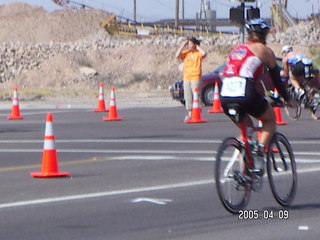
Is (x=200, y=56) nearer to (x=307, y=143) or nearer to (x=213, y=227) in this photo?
(x=307, y=143)

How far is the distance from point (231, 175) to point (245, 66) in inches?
42.8

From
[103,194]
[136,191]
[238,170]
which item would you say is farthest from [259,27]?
[103,194]

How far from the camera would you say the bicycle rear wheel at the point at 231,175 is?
9.53 metres

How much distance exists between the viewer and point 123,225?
923 cm

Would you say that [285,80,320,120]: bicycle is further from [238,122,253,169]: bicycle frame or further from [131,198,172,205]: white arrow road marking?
[238,122,253,169]: bicycle frame

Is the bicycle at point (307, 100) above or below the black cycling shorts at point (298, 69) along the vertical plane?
below

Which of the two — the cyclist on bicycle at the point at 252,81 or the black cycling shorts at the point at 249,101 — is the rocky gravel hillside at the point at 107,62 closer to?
the cyclist on bicycle at the point at 252,81

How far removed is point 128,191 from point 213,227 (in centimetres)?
255

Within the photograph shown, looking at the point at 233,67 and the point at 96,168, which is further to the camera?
the point at 96,168

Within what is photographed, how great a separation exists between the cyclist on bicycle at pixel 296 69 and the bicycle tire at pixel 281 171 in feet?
39.5

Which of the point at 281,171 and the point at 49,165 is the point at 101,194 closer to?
the point at 49,165

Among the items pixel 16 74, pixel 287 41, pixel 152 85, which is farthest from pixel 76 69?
pixel 287 41
